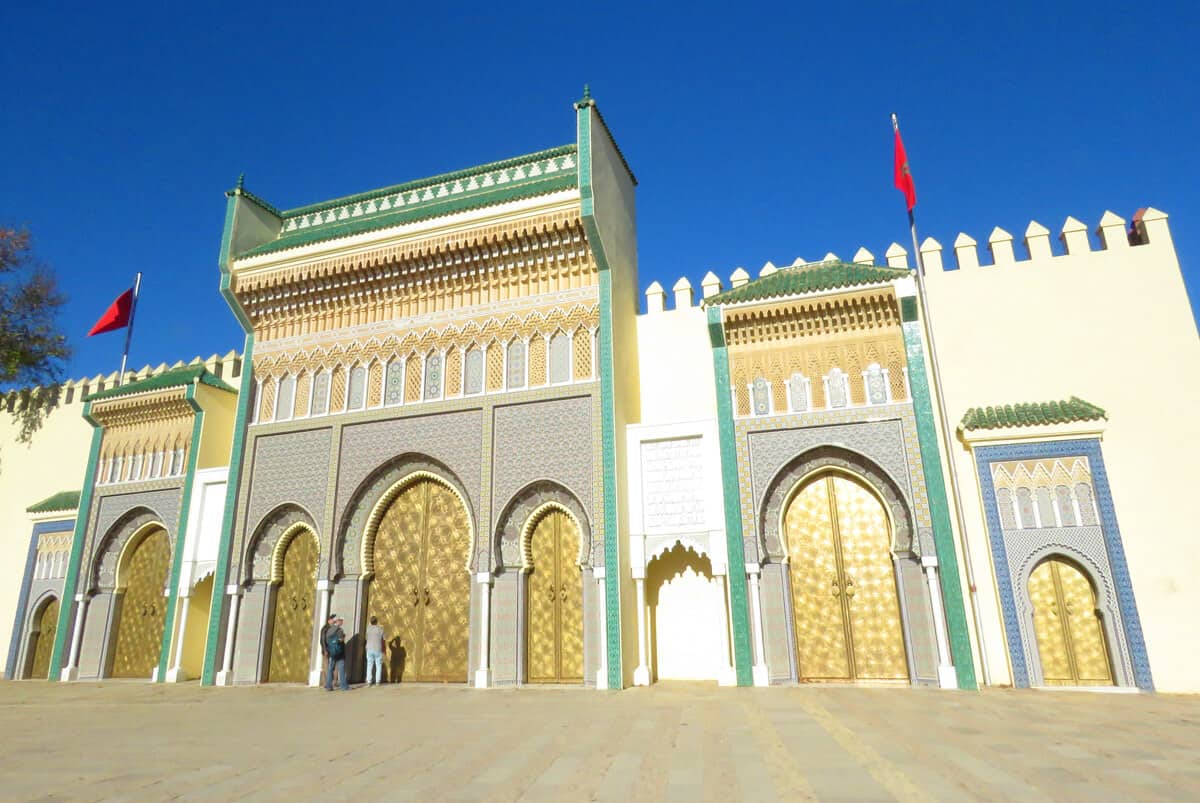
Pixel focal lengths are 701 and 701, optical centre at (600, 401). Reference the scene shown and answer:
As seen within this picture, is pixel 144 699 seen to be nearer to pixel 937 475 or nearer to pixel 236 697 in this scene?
pixel 236 697

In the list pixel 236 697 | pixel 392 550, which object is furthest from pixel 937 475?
pixel 236 697

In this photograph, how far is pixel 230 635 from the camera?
33.9ft

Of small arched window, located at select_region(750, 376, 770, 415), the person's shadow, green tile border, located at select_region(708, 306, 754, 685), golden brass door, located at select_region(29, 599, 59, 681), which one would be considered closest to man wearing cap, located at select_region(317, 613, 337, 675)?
the person's shadow

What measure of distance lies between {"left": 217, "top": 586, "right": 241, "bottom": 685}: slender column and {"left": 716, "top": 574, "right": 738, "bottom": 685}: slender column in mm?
6990

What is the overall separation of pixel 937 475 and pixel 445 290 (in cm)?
733

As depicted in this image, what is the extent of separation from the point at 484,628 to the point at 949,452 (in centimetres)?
618

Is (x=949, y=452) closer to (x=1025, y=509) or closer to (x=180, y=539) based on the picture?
(x=1025, y=509)

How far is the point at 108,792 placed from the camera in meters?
3.67

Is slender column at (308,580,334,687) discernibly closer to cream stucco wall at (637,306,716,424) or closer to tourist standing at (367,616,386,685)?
tourist standing at (367,616,386,685)

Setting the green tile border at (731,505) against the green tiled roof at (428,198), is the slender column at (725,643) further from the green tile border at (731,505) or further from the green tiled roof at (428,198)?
the green tiled roof at (428,198)

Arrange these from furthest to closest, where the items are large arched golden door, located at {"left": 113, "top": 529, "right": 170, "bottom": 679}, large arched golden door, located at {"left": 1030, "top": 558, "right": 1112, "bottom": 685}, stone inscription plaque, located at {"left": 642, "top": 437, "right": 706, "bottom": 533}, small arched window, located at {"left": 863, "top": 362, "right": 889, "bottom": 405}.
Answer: large arched golden door, located at {"left": 113, "top": 529, "right": 170, "bottom": 679} < stone inscription plaque, located at {"left": 642, "top": 437, "right": 706, "bottom": 533} < small arched window, located at {"left": 863, "top": 362, "right": 889, "bottom": 405} < large arched golden door, located at {"left": 1030, "top": 558, "right": 1112, "bottom": 685}

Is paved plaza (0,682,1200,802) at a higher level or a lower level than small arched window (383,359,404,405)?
lower

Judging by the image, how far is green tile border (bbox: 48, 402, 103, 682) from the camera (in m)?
11.5

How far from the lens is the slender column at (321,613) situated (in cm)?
966
